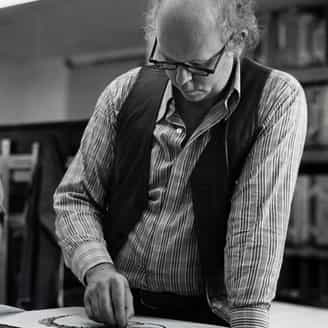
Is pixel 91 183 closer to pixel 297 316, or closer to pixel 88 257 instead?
pixel 88 257

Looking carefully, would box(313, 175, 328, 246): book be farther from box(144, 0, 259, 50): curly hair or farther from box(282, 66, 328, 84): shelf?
box(144, 0, 259, 50): curly hair

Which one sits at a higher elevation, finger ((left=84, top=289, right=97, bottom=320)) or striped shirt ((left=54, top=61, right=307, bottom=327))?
striped shirt ((left=54, top=61, right=307, bottom=327))

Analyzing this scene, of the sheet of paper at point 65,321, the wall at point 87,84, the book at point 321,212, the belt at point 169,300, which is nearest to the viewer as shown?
the sheet of paper at point 65,321

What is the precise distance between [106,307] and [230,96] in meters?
0.32

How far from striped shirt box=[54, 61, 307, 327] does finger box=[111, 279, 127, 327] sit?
0.22 feet

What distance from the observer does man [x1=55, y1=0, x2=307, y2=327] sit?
72 centimetres

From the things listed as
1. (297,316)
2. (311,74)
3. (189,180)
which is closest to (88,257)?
(189,180)

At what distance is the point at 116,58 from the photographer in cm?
155

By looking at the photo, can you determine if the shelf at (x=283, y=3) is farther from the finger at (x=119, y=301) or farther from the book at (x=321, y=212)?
the finger at (x=119, y=301)

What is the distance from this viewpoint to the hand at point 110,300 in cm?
71

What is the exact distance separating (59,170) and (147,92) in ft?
1.86

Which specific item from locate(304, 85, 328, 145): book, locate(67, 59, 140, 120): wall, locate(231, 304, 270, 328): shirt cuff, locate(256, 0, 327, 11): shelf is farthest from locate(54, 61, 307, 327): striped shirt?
locate(256, 0, 327, 11): shelf

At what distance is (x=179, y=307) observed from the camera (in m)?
0.81

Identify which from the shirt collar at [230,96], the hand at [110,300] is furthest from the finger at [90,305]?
the shirt collar at [230,96]
